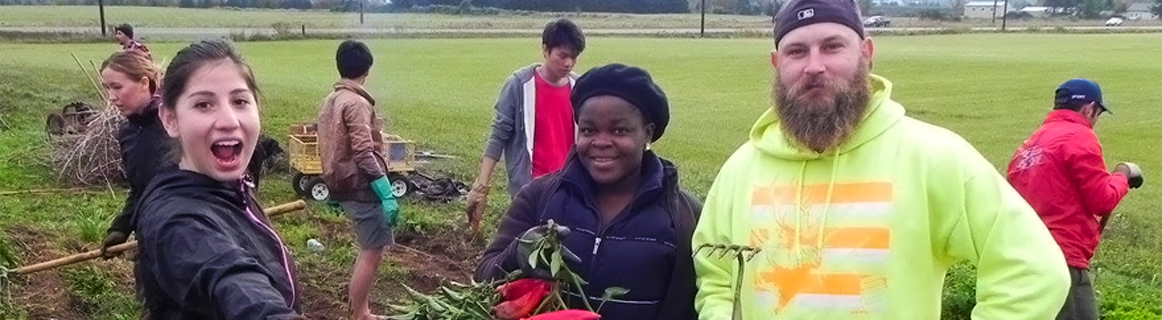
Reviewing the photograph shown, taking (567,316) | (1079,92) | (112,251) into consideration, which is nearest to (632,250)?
(567,316)

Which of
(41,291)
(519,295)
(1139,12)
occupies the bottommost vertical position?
(1139,12)

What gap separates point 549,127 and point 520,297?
11.3 feet

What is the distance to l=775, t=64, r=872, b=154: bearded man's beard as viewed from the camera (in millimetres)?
2664

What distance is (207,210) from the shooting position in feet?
7.32

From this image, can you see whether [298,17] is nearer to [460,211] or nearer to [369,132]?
[460,211]

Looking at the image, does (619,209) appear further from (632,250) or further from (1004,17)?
(1004,17)

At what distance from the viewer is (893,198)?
2551mm

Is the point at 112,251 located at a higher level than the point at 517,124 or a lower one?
lower

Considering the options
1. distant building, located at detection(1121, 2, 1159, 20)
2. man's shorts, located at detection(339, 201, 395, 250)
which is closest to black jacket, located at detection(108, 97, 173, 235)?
man's shorts, located at detection(339, 201, 395, 250)

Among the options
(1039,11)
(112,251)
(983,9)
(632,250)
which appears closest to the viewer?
(632,250)

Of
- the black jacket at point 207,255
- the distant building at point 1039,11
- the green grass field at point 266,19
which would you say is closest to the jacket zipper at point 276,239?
the black jacket at point 207,255

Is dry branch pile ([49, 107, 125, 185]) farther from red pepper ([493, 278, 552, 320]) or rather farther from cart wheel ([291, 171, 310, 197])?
red pepper ([493, 278, 552, 320])

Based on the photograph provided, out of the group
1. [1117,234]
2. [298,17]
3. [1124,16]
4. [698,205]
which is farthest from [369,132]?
[1124,16]

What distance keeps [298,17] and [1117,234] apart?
39080mm
